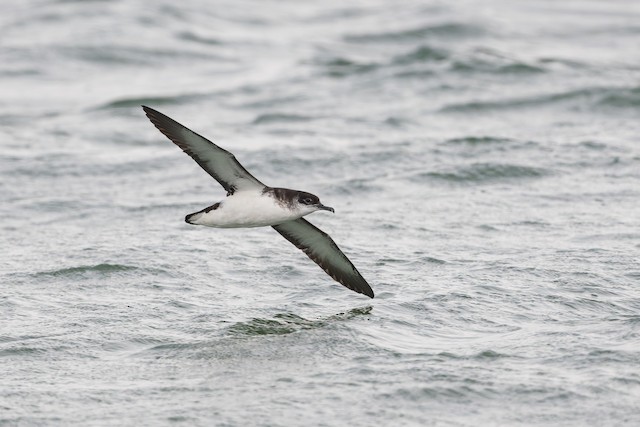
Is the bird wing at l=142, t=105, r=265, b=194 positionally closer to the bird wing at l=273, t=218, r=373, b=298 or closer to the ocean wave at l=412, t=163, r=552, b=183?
the bird wing at l=273, t=218, r=373, b=298

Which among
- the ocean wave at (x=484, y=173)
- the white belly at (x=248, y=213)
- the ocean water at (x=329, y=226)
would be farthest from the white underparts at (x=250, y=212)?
the ocean wave at (x=484, y=173)

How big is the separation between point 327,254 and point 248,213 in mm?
1106

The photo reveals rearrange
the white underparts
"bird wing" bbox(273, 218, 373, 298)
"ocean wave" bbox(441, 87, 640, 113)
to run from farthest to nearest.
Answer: "ocean wave" bbox(441, 87, 640, 113), "bird wing" bbox(273, 218, 373, 298), the white underparts

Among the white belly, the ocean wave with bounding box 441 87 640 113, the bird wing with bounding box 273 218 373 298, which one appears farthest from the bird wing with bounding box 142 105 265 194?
the ocean wave with bounding box 441 87 640 113

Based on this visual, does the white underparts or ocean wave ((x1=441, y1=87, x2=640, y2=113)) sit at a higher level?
the white underparts

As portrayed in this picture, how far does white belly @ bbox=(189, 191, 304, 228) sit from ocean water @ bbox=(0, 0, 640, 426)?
860 millimetres

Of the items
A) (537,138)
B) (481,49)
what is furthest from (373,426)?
(481,49)

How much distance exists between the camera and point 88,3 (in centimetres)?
2734

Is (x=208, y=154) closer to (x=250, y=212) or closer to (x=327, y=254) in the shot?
(x=250, y=212)

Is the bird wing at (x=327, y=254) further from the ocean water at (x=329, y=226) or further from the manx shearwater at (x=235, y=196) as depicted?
the manx shearwater at (x=235, y=196)

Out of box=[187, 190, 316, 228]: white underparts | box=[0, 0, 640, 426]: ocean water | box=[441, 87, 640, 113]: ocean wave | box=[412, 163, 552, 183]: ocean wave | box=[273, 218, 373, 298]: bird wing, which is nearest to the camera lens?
box=[0, 0, 640, 426]: ocean water

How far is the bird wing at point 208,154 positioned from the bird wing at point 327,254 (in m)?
0.71

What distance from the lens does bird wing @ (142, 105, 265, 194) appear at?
919 cm

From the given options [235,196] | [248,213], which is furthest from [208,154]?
[248,213]
